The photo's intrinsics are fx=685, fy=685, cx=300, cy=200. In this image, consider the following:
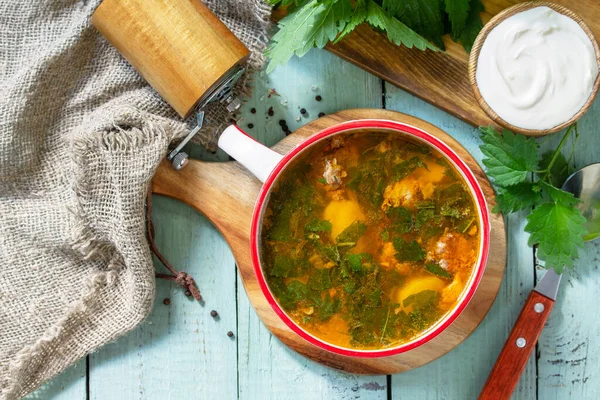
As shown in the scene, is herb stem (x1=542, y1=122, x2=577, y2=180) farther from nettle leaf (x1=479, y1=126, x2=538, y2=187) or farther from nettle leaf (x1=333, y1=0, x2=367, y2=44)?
nettle leaf (x1=333, y1=0, x2=367, y2=44)

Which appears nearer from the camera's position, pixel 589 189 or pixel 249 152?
pixel 249 152

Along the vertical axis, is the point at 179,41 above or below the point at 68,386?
above

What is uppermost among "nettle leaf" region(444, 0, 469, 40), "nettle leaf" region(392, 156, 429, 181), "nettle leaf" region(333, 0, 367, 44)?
"nettle leaf" region(444, 0, 469, 40)

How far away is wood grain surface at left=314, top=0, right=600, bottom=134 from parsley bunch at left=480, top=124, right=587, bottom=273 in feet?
0.22

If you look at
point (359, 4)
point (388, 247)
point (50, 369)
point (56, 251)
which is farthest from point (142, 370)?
point (359, 4)

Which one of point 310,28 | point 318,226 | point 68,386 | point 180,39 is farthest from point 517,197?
point 68,386

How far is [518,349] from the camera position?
4.06 ft

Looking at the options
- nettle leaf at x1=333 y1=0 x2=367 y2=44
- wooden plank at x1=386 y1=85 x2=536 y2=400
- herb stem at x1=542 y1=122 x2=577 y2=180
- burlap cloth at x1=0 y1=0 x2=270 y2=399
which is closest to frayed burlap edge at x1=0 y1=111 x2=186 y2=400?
burlap cloth at x1=0 y1=0 x2=270 y2=399

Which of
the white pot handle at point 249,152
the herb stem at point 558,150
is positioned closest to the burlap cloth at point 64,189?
the white pot handle at point 249,152

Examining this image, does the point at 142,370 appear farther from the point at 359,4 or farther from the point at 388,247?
the point at 359,4

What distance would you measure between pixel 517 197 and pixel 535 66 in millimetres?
228

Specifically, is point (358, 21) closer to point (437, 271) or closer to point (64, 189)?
point (437, 271)

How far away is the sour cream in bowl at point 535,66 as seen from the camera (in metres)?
1.18

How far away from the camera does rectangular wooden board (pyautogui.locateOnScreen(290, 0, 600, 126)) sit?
4.08 ft
